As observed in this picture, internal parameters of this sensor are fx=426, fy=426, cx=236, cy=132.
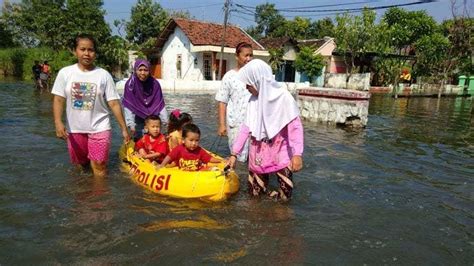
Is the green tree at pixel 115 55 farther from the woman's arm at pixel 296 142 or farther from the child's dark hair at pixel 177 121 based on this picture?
the woman's arm at pixel 296 142

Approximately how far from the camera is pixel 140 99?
255 inches

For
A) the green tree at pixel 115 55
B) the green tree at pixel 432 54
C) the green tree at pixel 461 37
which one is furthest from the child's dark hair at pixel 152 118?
the green tree at pixel 432 54

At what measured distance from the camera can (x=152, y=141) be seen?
6273 millimetres

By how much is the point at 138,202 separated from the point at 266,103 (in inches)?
81.7

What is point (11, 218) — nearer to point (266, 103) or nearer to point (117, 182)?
point (117, 182)

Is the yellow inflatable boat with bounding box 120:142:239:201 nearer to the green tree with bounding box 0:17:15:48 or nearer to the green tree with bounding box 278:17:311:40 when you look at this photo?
the green tree with bounding box 0:17:15:48

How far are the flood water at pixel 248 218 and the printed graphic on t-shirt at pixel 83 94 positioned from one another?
116 centimetres

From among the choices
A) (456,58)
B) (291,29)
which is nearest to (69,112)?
(456,58)

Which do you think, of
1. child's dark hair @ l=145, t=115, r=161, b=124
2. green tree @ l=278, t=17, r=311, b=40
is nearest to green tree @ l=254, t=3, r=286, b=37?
green tree @ l=278, t=17, r=311, b=40

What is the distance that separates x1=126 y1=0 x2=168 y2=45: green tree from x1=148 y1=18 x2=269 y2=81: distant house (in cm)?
750

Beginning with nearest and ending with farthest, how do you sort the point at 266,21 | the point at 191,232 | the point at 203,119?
the point at 191,232 < the point at 203,119 < the point at 266,21

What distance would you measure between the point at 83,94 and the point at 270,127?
2439mm

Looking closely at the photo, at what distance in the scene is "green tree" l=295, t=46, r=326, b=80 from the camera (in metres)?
33.3

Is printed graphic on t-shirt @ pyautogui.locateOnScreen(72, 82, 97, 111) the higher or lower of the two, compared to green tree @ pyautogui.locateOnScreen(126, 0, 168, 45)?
lower
